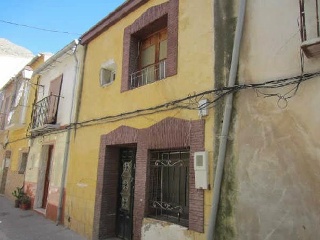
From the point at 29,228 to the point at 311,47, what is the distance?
8.29 metres

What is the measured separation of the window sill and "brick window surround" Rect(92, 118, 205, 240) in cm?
191

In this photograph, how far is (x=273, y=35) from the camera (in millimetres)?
4141

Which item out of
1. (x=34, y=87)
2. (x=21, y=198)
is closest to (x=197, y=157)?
(x=21, y=198)

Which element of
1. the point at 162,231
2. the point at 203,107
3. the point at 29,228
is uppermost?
the point at 203,107

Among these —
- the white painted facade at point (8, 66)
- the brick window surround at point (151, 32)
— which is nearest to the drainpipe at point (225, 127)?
the brick window surround at point (151, 32)

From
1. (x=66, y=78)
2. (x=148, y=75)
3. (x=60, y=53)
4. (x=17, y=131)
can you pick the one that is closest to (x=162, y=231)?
(x=148, y=75)

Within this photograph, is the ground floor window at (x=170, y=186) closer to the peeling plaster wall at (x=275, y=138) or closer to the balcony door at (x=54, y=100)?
the peeling plaster wall at (x=275, y=138)

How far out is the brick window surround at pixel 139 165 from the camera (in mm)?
4758

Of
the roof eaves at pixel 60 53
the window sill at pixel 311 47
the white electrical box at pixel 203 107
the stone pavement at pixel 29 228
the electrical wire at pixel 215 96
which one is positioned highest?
the roof eaves at pixel 60 53

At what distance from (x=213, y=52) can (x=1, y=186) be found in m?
14.8

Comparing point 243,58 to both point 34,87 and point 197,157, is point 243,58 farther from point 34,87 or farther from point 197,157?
point 34,87

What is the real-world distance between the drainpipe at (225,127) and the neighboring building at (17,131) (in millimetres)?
10258

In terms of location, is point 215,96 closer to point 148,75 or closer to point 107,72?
point 148,75

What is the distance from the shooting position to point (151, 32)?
6855mm
